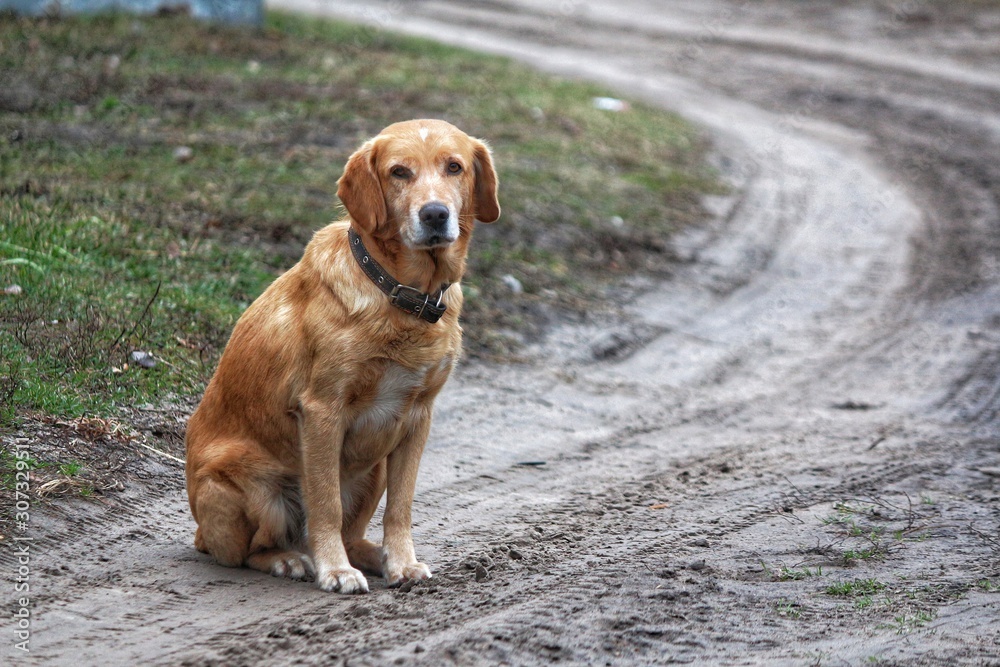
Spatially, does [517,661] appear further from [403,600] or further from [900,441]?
[900,441]

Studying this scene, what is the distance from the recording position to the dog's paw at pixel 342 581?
4.37 metres

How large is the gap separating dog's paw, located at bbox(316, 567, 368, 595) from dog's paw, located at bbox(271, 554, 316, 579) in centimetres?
13

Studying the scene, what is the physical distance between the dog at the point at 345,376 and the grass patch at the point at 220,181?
5.00 ft

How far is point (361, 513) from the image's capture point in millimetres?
4898

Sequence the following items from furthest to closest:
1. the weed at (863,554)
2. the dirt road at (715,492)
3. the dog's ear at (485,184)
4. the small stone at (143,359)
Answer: the small stone at (143,359) < the weed at (863,554) < the dog's ear at (485,184) < the dirt road at (715,492)

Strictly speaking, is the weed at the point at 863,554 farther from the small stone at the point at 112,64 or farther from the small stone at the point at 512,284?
the small stone at the point at 112,64

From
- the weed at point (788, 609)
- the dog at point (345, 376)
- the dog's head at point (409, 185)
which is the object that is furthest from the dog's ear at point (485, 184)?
the weed at point (788, 609)

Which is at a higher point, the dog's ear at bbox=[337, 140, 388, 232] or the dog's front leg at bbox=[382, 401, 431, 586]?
the dog's ear at bbox=[337, 140, 388, 232]

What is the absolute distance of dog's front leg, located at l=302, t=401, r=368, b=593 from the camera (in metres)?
4.36

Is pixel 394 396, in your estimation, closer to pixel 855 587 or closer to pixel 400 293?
pixel 400 293

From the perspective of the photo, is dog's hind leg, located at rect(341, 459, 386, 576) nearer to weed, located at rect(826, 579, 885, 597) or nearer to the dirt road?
the dirt road

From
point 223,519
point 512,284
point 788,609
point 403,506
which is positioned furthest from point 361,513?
point 512,284

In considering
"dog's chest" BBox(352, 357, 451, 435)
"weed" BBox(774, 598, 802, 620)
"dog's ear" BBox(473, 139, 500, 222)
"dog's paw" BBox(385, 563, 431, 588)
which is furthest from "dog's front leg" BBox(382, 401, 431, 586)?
"weed" BBox(774, 598, 802, 620)

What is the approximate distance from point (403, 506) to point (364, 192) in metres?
1.33
